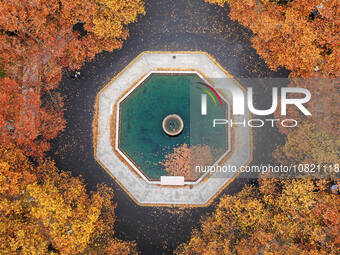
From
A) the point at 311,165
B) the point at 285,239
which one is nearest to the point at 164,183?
the point at 285,239

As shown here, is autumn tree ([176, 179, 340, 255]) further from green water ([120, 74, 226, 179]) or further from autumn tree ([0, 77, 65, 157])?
autumn tree ([0, 77, 65, 157])

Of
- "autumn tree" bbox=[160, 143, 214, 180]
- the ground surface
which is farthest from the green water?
the ground surface

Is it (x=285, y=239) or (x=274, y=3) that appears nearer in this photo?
(x=285, y=239)

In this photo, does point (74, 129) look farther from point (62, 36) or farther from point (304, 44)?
point (304, 44)

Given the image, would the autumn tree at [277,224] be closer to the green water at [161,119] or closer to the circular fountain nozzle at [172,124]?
the green water at [161,119]

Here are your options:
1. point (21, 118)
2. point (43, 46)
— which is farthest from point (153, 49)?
point (21, 118)

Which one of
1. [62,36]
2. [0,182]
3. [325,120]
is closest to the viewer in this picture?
[0,182]

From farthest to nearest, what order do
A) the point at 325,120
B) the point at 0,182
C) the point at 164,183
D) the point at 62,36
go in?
the point at 164,183 < the point at 62,36 < the point at 325,120 < the point at 0,182
